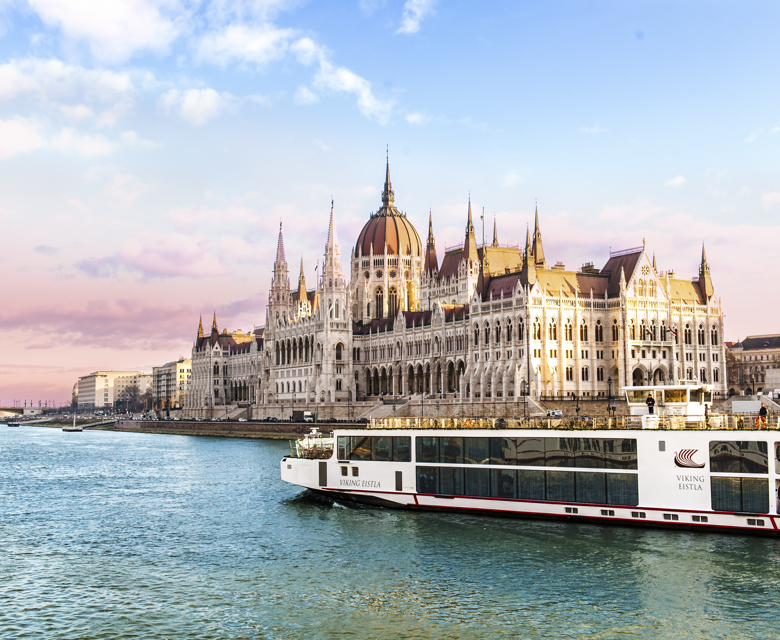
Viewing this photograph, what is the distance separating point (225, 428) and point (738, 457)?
121293mm

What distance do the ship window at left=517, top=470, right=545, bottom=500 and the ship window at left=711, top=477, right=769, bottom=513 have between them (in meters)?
7.98

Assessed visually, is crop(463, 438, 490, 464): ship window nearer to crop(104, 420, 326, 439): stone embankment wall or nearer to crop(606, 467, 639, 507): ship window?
crop(606, 467, 639, 507): ship window

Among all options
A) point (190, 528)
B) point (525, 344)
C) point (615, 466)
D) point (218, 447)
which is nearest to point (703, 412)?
point (615, 466)

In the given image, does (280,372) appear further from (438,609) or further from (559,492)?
(438,609)

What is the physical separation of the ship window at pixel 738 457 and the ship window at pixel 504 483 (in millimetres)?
9402

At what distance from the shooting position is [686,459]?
40.6m

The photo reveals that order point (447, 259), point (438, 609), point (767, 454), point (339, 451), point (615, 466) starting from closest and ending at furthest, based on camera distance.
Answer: point (438, 609), point (767, 454), point (615, 466), point (339, 451), point (447, 259)

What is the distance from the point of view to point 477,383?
11944 centimetres

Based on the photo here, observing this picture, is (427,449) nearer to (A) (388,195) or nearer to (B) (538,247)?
(B) (538,247)

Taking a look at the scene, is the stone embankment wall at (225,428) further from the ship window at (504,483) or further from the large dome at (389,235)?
the ship window at (504,483)

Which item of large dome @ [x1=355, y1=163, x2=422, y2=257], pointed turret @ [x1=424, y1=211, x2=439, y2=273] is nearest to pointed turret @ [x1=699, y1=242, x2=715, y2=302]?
pointed turret @ [x1=424, y1=211, x2=439, y2=273]

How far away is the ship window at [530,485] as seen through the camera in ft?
143

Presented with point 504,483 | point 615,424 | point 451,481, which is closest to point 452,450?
point 451,481

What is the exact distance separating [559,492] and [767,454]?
9.51m
